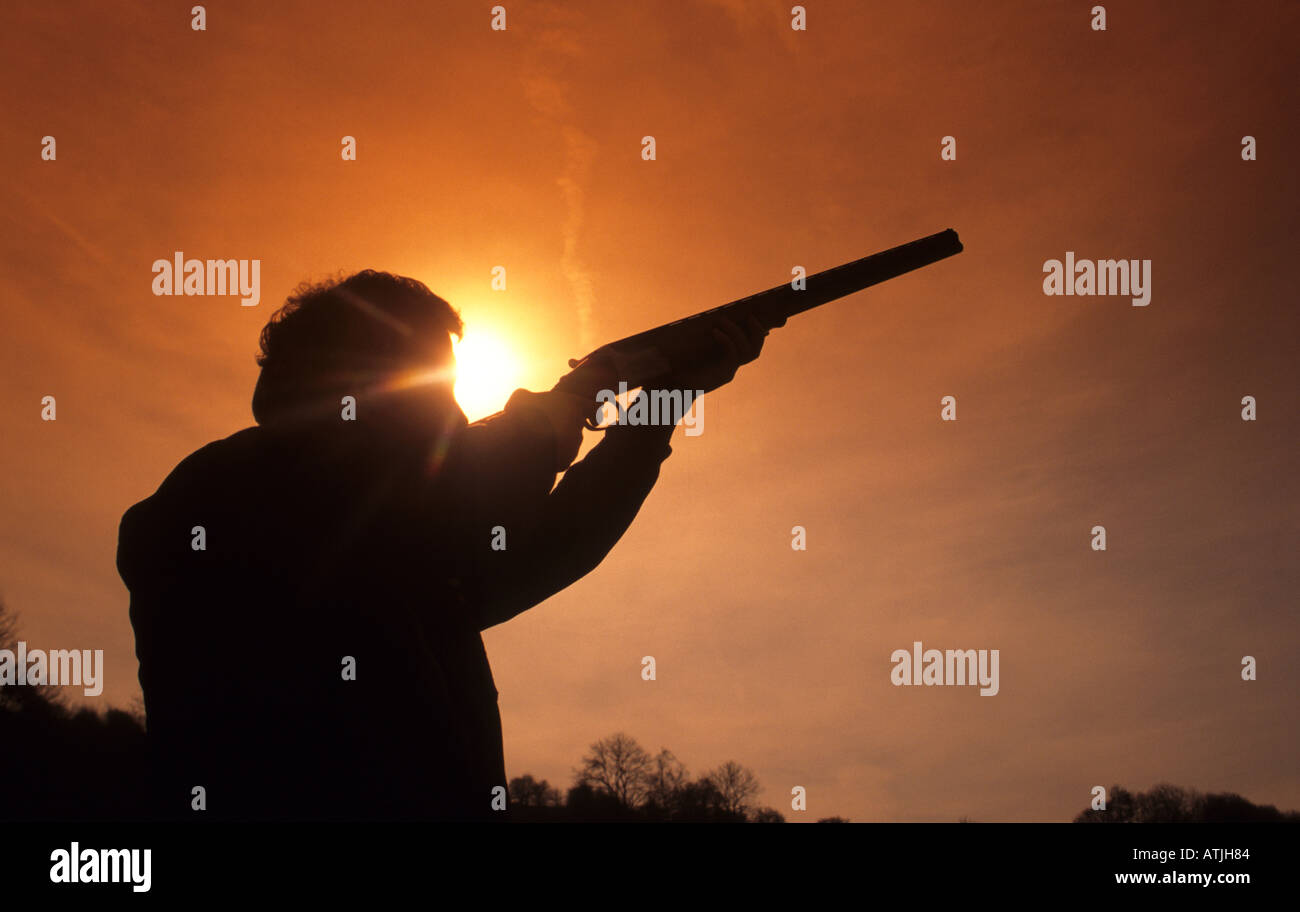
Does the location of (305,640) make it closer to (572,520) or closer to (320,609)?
(320,609)

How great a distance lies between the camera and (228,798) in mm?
1974

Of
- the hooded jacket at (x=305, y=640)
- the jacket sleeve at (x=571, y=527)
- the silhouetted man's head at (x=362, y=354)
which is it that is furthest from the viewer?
the jacket sleeve at (x=571, y=527)

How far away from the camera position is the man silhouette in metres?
2.00

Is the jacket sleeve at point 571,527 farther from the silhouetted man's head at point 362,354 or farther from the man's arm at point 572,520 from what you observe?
the silhouetted man's head at point 362,354

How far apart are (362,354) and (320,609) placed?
2.83 ft

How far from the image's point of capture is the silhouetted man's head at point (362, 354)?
2.45 meters

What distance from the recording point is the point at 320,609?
2080 millimetres

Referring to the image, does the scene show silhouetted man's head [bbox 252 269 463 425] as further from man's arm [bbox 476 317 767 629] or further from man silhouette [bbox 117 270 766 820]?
man's arm [bbox 476 317 767 629]

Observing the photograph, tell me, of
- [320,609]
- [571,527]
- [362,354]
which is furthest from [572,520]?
[320,609]

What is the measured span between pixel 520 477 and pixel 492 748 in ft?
2.99

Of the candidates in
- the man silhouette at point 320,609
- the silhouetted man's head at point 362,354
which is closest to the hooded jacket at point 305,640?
the man silhouette at point 320,609
